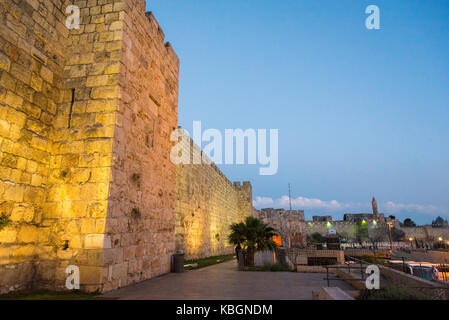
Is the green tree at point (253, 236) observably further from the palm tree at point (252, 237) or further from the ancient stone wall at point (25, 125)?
the ancient stone wall at point (25, 125)

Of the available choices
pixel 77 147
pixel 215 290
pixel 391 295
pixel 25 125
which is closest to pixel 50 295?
pixel 77 147

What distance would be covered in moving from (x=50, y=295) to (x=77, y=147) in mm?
2670

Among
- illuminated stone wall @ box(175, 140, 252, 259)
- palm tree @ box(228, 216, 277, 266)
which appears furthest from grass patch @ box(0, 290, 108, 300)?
illuminated stone wall @ box(175, 140, 252, 259)

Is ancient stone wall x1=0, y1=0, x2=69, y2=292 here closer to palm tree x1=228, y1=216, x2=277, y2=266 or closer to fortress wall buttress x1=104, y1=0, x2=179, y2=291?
fortress wall buttress x1=104, y1=0, x2=179, y2=291

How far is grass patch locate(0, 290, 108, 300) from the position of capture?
421cm

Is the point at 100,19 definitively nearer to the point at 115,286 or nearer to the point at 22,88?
the point at 22,88

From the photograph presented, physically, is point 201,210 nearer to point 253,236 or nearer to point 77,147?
point 253,236

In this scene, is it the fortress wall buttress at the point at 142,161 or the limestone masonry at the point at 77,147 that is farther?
the fortress wall buttress at the point at 142,161

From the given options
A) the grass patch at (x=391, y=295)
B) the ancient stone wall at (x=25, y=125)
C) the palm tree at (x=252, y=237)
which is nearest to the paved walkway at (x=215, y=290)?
the grass patch at (x=391, y=295)

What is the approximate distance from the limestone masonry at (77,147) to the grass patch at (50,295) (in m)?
0.14

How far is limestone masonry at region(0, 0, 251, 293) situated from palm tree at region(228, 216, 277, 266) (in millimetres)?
4552

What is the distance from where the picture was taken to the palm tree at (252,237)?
10.6 meters

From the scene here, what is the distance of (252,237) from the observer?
35.9ft
